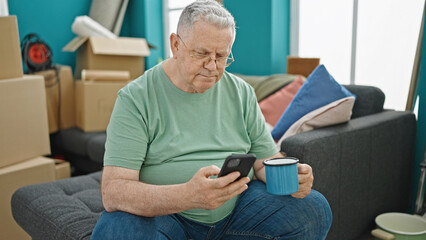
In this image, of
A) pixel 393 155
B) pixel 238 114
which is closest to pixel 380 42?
pixel 393 155

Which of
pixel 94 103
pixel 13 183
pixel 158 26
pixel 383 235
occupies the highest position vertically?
pixel 158 26

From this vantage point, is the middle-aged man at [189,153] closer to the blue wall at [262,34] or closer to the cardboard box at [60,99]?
the blue wall at [262,34]

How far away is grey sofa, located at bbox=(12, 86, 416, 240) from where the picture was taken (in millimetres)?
1379

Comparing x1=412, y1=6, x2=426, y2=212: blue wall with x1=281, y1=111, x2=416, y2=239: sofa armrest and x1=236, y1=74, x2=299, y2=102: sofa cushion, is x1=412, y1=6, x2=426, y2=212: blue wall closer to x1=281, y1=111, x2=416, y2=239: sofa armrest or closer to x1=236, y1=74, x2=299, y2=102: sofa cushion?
x1=281, y1=111, x2=416, y2=239: sofa armrest

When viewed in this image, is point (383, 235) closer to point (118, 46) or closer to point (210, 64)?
point (210, 64)

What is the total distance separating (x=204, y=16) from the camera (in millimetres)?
1077

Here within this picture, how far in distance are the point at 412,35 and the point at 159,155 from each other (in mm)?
1762

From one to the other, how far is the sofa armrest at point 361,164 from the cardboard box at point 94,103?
6.24ft

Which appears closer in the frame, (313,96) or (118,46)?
(313,96)

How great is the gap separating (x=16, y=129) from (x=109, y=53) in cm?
131

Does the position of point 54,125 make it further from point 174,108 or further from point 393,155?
point 393,155

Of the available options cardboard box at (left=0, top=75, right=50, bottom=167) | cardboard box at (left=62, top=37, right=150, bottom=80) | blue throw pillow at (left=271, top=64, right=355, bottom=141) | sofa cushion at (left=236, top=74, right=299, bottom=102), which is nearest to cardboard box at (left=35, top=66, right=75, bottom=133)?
cardboard box at (left=62, top=37, right=150, bottom=80)

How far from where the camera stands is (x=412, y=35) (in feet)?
7.09

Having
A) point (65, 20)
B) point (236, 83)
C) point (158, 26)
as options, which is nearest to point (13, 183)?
point (236, 83)
